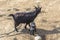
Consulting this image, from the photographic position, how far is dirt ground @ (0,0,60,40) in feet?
27.6

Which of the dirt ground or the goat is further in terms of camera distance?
the dirt ground

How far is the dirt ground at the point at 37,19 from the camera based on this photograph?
842 centimetres

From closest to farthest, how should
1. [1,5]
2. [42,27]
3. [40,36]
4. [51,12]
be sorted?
[40,36] < [42,27] < [51,12] < [1,5]

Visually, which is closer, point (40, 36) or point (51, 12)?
point (40, 36)

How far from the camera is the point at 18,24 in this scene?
845 centimetres

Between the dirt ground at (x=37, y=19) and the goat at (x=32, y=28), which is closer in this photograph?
the goat at (x=32, y=28)

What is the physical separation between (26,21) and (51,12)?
1777 millimetres

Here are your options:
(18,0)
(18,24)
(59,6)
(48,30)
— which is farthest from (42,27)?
(18,0)

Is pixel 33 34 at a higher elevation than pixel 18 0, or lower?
lower

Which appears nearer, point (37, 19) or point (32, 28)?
point (32, 28)

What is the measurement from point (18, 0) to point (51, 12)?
5.47 feet

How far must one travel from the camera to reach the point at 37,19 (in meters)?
9.41

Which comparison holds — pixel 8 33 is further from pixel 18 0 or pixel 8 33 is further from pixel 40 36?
pixel 18 0

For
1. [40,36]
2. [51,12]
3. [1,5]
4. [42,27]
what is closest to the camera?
[40,36]
